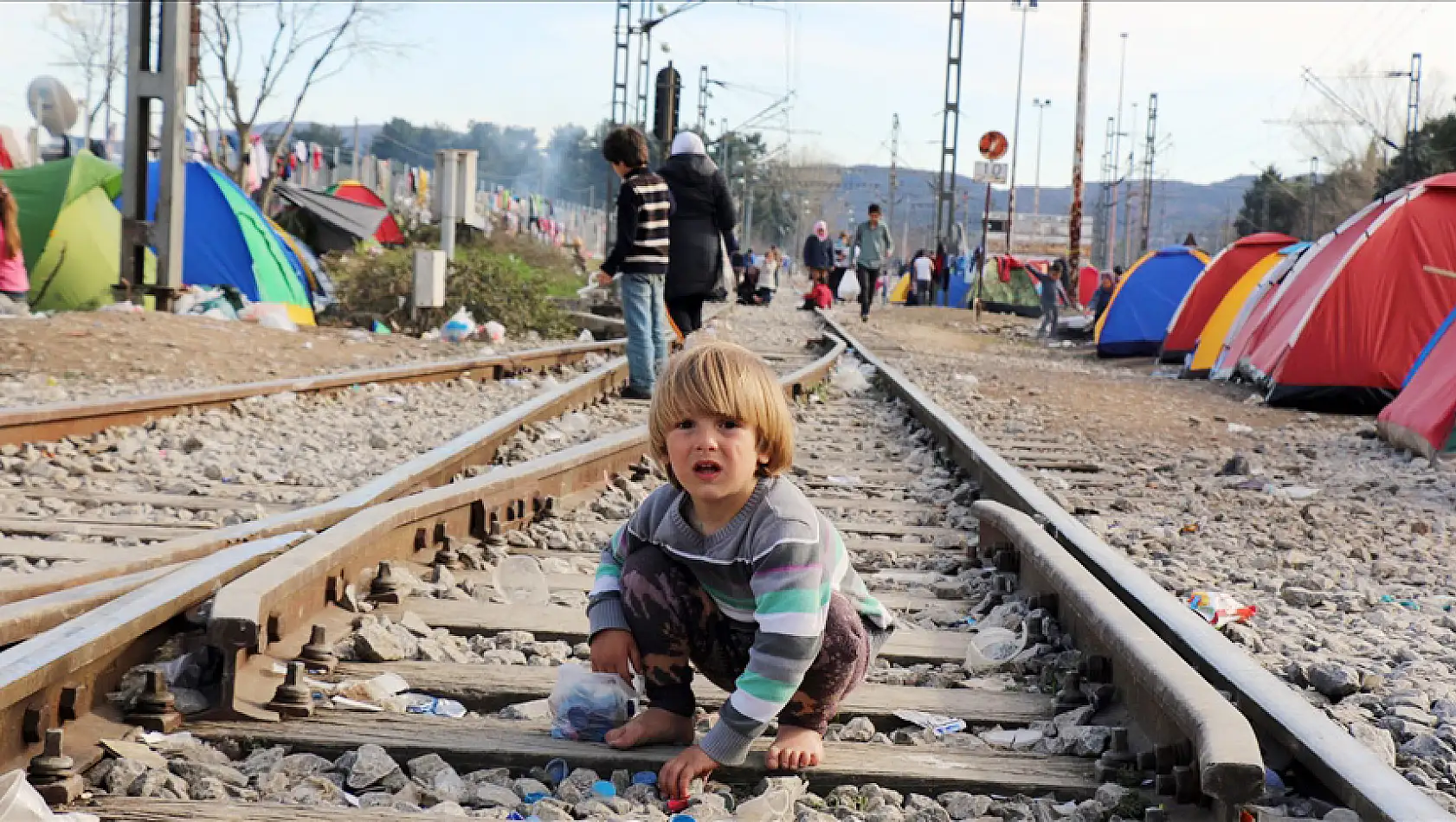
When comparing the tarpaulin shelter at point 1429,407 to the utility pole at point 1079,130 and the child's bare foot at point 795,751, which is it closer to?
the child's bare foot at point 795,751

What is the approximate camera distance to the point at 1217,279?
18906mm

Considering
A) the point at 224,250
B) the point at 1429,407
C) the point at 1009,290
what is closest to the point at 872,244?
the point at 224,250

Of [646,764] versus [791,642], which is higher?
[791,642]

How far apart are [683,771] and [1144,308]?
19831 millimetres

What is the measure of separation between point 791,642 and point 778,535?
189 millimetres

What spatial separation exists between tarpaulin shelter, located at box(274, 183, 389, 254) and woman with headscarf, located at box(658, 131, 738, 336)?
15.4m

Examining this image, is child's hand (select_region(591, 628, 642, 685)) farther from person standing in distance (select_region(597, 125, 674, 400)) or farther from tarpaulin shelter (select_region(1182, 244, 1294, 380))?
tarpaulin shelter (select_region(1182, 244, 1294, 380))

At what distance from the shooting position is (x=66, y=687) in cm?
256

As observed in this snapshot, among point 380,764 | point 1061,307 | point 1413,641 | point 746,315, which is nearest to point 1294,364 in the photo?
point 1413,641

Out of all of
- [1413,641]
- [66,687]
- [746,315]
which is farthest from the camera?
[746,315]

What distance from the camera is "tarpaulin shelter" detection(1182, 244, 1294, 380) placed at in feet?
55.6

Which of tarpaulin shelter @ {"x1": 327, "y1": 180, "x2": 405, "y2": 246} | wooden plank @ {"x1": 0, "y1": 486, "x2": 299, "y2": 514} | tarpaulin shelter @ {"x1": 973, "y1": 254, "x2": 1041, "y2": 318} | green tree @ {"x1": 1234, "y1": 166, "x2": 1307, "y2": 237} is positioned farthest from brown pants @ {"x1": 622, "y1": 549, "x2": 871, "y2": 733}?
green tree @ {"x1": 1234, "y1": 166, "x2": 1307, "y2": 237}

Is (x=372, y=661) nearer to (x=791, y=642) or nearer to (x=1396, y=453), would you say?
(x=791, y=642)

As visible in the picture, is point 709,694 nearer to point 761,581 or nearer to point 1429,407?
point 761,581
